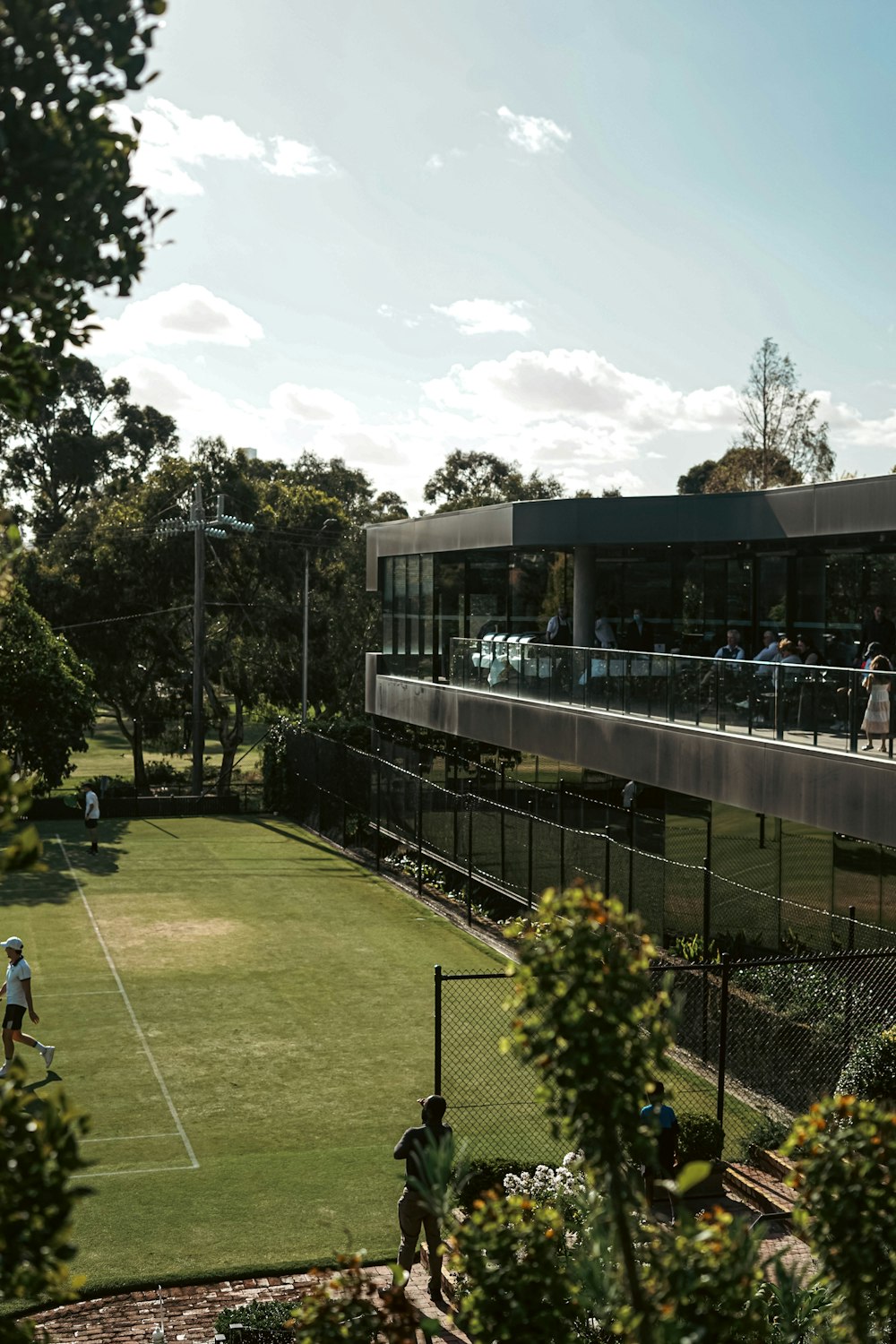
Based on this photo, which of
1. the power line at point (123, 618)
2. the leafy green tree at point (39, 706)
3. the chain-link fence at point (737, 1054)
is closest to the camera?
the chain-link fence at point (737, 1054)

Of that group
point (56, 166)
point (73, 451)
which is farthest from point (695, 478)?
point (56, 166)

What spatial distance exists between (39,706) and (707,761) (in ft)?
51.9

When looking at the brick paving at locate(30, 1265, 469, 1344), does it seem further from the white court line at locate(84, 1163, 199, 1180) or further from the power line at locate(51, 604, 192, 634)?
the power line at locate(51, 604, 192, 634)

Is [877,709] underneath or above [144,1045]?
above

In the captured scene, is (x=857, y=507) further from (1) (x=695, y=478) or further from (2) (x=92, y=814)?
(1) (x=695, y=478)

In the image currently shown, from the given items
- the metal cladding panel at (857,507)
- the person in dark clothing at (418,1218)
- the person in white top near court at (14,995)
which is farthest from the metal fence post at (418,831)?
the person in dark clothing at (418,1218)

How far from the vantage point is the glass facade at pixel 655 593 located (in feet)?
93.8

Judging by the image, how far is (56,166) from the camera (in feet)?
16.9

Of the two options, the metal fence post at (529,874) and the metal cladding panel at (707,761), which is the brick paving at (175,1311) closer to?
the metal cladding panel at (707,761)

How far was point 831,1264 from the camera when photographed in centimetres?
502

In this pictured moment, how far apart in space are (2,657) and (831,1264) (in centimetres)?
1910

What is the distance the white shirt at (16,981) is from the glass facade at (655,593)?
16.6m

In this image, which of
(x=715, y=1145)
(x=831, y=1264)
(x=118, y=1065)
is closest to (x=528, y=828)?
(x=118, y=1065)

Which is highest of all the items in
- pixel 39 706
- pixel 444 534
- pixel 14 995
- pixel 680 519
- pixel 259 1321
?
pixel 444 534
